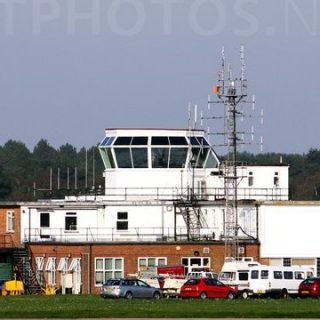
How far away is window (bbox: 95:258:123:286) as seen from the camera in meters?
91.0

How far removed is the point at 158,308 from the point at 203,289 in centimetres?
1149

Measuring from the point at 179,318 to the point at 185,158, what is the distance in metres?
37.0

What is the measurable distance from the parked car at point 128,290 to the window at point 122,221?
15.1 metres

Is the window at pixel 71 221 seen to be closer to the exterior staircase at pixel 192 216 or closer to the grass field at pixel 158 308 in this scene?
the exterior staircase at pixel 192 216

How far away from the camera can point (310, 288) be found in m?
77.9

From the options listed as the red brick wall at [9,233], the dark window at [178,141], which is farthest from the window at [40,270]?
the dark window at [178,141]

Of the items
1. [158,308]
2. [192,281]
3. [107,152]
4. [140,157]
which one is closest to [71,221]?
[107,152]

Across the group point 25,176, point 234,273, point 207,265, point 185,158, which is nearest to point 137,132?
point 185,158

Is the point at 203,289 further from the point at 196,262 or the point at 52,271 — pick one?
the point at 52,271

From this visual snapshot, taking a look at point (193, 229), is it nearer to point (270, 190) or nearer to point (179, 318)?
point (270, 190)

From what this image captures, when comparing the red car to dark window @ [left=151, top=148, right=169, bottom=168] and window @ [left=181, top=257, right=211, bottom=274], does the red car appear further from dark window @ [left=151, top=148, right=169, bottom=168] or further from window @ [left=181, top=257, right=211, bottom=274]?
dark window @ [left=151, top=148, right=169, bottom=168]

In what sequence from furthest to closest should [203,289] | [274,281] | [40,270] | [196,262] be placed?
[40,270] → [196,262] → [274,281] → [203,289]

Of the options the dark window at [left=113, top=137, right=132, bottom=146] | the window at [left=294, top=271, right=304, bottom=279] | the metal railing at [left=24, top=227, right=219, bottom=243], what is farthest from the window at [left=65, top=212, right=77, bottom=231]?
the window at [left=294, top=271, right=304, bottom=279]

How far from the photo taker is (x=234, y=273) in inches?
3228
